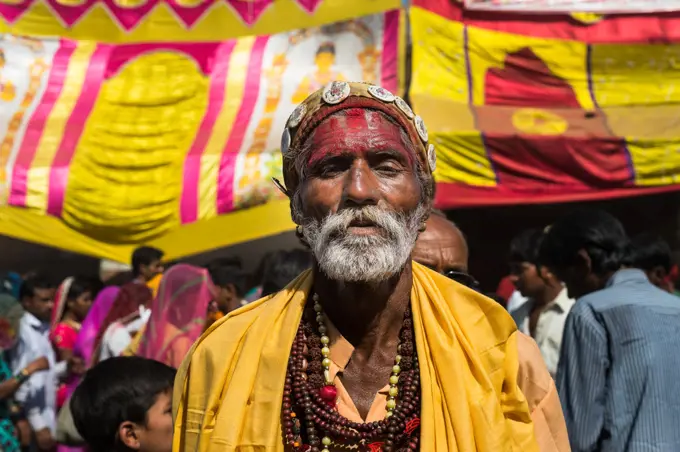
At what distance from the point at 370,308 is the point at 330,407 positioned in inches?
10.0

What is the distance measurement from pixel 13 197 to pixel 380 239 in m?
6.89

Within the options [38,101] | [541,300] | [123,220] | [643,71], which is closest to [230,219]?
[123,220]

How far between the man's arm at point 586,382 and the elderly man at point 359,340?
5.21 feet

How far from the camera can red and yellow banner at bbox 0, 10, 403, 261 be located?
27.7 feet

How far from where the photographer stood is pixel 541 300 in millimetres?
5820

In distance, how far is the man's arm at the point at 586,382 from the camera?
3.76 m

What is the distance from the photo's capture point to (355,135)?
7.58 ft

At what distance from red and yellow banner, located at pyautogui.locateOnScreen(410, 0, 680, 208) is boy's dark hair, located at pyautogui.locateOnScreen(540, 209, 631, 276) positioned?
12.5 ft

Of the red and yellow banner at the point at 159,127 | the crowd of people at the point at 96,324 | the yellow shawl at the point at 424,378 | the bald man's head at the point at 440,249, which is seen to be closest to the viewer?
the yellow shawl at the point at 424,378

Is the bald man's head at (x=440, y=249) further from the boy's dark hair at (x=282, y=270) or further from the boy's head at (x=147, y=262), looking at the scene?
the boy's head at (x=147, y=262)

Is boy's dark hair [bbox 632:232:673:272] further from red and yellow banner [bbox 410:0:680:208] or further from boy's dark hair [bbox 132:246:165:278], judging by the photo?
boy's dark hair [bbox 132:246:165:278]

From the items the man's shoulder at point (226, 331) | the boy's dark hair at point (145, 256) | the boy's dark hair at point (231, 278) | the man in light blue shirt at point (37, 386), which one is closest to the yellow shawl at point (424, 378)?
the man's shoulder at point (226, 331)

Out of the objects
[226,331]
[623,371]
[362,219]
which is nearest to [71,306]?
[623,371]

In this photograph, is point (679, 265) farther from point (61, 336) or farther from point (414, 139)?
point (414, 139)
